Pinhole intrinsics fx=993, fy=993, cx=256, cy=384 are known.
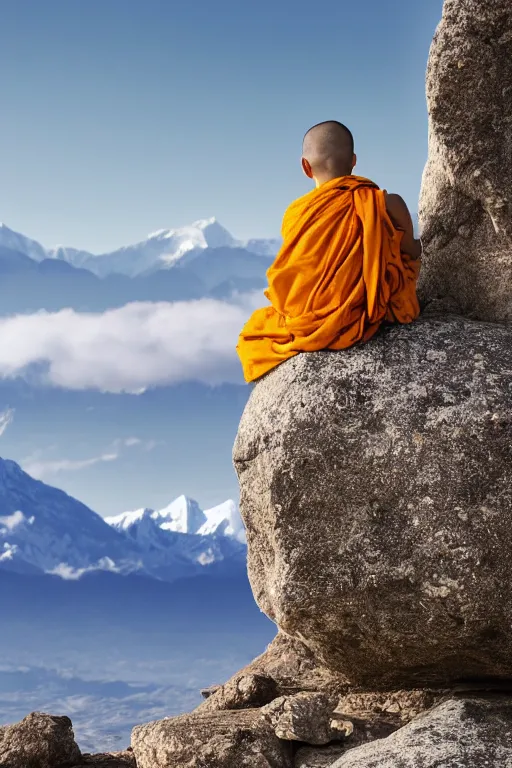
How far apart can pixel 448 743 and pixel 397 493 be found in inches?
65.5

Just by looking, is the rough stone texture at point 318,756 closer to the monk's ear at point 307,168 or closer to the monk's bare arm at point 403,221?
the monk's bare arm at point 403,221

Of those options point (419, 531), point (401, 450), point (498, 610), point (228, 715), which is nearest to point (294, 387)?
point (401, 450)

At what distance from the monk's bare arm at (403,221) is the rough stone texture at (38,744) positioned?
15.7ft

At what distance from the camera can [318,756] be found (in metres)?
7.29

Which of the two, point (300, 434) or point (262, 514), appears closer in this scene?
point (300, 434)

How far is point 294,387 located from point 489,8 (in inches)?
122

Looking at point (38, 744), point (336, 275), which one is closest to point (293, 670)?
point (38, 744)

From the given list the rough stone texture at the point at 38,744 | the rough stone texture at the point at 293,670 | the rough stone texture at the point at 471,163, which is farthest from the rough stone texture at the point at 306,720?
the rough stone texture at the point at 471,163

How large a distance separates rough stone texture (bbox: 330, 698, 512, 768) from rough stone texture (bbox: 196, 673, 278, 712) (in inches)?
67.3

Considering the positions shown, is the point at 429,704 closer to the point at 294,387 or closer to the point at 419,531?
the point at 419,531

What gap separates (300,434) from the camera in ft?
22.9

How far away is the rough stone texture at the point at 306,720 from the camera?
7.27 metres

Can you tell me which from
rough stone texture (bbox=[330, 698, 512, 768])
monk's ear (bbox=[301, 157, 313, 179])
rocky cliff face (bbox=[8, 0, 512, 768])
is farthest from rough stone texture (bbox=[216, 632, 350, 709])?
monk's ear (bbox=[301, 157, 313, 179])

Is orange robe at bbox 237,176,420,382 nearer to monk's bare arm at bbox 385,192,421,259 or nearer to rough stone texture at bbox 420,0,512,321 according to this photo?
monk's bare arm at bbox 385,192,421,259
